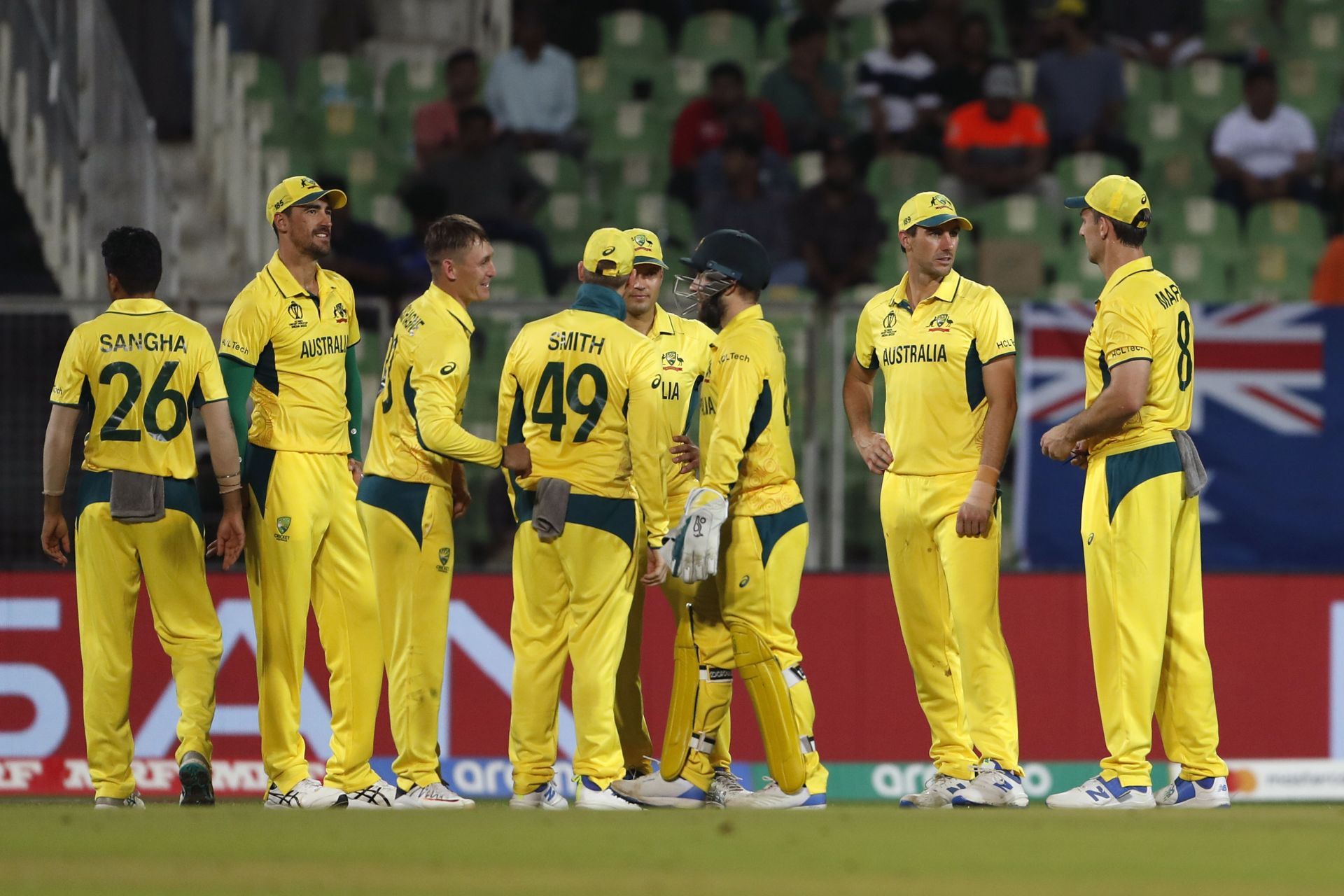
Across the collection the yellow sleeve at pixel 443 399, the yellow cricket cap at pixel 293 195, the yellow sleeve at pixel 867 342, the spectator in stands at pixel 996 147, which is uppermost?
the spectator in stands at pixel 996 147

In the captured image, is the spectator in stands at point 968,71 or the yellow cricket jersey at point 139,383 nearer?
the yellow cricket jersey at point 139,383

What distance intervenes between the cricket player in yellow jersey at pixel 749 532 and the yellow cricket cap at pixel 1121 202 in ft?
4.75

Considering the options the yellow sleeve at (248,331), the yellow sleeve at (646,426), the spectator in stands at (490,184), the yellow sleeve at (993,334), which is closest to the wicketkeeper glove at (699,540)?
the yellow sleeve at (646,426)

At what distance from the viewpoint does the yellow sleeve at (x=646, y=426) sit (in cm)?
840

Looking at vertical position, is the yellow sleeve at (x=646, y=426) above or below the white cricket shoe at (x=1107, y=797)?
above

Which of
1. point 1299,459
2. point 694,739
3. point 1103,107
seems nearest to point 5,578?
point 694,739

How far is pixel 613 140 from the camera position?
16.2m

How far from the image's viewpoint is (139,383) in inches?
335

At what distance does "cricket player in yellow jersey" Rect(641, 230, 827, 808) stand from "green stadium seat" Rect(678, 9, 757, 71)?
27.6 feet

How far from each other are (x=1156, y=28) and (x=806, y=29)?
149 inches

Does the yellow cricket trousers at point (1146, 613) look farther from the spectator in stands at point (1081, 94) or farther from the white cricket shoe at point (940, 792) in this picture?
the spectator in stands at point (1081, 94)

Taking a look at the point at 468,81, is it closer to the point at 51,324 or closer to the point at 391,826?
the point at 51,324

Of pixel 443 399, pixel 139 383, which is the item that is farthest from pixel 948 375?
pixel 139 383

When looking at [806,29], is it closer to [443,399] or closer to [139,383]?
[443,399]
